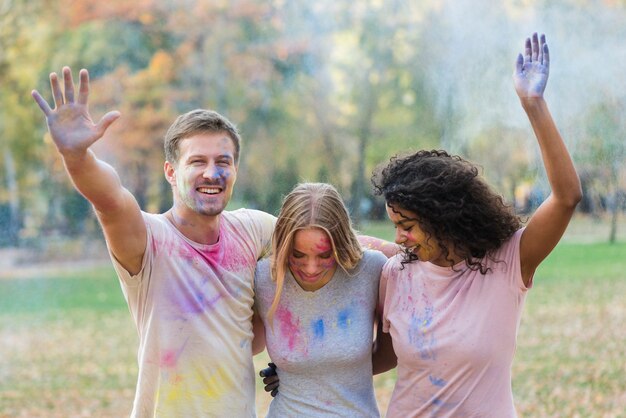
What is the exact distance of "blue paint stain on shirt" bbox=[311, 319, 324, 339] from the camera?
2643mm

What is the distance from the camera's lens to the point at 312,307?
8.83ft

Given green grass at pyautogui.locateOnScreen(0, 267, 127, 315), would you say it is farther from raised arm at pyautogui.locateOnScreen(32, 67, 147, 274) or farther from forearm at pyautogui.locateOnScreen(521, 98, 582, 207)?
forearm at pyautogui.locateOnScreen(521, 98, 582, 207)

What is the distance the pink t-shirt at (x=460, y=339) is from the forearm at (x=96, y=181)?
37.2 inches

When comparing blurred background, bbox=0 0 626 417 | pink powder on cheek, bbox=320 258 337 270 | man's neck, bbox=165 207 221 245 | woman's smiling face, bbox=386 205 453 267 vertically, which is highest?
blurred background, bbox=0 0 626 417

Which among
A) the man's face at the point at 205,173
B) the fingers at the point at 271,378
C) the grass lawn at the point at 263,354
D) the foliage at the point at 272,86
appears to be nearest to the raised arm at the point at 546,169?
the fingers at the point at 271,378

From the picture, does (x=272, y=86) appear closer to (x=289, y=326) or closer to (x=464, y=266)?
(x=289, y=326)

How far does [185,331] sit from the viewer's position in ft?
8.66

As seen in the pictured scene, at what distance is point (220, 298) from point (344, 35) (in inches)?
479

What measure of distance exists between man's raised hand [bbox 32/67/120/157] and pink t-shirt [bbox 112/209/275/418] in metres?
0.39

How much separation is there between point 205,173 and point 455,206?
0.85 metres

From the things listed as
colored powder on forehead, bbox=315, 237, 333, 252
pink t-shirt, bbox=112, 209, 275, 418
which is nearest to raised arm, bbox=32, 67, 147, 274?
pink t-shirt, bbox=112, 209, 275, 418

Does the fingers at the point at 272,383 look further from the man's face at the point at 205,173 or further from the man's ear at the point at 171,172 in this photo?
the man's ear at the point at 171,172

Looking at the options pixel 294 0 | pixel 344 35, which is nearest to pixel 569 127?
pixel 344 35

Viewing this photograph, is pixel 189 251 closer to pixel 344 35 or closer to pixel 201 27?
pixel 344 35
